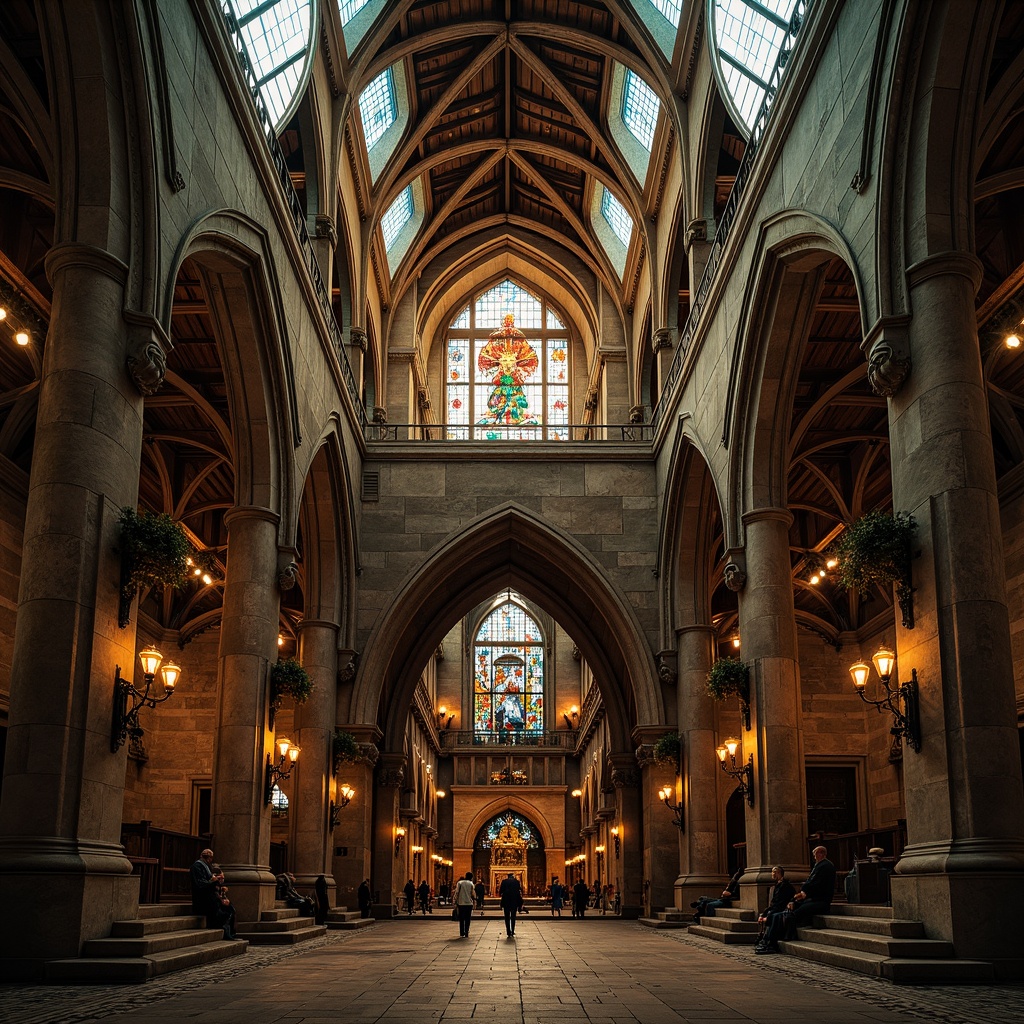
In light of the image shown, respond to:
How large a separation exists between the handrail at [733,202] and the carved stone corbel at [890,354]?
Answer: 5714 millimetres

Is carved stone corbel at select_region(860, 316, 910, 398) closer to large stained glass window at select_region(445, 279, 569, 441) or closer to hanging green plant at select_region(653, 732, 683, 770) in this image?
hanging green plant at select_region(653, 732, 683, 770)

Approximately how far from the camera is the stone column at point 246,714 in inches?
642

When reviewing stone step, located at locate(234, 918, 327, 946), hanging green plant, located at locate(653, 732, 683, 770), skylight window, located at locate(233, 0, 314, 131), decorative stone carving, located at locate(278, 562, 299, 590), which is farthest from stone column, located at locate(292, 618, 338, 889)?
skylight window, located at locate(233, 0, 314, 131)

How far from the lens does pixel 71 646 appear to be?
1029cm

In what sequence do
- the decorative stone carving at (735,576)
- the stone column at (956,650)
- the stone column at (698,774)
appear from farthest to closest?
the stone column at (698,774)
the decorative stone carving at (735,576)
the stone column at (956,650)

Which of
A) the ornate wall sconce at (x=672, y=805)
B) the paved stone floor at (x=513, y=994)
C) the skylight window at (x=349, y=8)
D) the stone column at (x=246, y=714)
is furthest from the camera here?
the skylight window at (x=349, y=8)

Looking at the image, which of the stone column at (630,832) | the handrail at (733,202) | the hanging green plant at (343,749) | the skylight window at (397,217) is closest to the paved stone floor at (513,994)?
the hanging green plant at (343,749)

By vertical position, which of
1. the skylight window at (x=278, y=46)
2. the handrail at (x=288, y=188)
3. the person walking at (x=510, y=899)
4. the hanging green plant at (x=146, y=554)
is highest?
the skylight window at (x=278, y=46)

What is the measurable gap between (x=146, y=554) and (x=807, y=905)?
345 inches

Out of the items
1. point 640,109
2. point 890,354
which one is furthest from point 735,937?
point 640,109

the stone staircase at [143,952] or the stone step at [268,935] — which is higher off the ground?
the stone staircase at [143,952]

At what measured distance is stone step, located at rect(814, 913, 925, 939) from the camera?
10211mm

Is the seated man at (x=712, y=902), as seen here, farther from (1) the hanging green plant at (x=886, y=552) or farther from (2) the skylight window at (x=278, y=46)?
(2) the skylight window at (x=278, y=46)

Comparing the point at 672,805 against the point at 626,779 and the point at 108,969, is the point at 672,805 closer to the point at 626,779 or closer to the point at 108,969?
the point at 626,779
